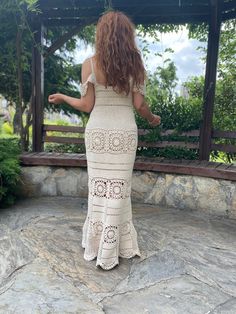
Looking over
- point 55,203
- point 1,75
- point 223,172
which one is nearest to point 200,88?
point 223,172

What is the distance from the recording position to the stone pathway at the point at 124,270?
Answer: 1.66 metres

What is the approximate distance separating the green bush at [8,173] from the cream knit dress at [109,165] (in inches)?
52.6

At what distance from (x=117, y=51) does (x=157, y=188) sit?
6.03ft

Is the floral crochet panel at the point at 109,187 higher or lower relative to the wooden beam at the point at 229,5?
lower

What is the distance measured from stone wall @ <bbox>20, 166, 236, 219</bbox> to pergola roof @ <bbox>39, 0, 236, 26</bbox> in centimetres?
176

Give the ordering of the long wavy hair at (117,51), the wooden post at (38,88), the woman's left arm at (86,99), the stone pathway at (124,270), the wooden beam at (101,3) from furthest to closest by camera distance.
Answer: the wooden post at (38,88) < the wooden beam at (101,3) < the woman's left arm at (86,99) < the long wavy hair at (117,51) < the stone pathway at (124,270)

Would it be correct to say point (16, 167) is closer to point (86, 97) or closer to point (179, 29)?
point (86, 97)

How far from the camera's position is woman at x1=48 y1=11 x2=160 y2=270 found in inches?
70.6

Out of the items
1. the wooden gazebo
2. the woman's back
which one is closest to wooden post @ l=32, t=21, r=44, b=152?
the wooden gazebo

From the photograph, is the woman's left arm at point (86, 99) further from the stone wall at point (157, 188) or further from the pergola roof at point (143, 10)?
the pergola roof at point (143, 10)

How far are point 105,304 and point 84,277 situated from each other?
302 mm

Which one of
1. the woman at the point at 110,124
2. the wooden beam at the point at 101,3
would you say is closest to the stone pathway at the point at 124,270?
the woman at the point at 110,124

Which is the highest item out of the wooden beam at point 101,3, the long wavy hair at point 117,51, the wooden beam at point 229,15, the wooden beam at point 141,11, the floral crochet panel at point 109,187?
the wooden beam at point 101,3

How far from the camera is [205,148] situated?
3.43m
